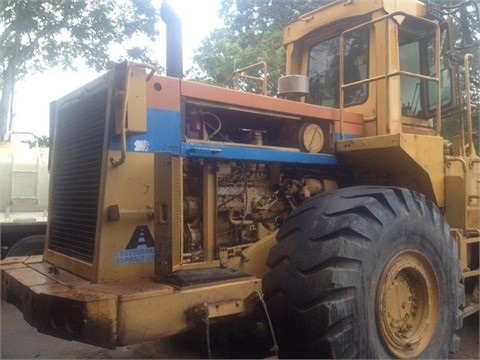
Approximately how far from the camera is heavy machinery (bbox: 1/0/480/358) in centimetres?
301

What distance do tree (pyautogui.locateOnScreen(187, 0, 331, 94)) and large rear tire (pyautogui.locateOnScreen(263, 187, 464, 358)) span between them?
9.27 metres

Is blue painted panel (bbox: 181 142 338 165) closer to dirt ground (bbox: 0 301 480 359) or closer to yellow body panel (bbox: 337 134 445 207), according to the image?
yellow body panel (bbox: 337 134 445 207)

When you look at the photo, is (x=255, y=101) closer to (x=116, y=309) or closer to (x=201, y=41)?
(x=116, y=309)

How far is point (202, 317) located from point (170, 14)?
3.17 meters

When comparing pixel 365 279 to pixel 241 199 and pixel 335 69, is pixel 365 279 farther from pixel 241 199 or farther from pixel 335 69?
pixel 335 69

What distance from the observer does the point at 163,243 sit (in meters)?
3.01

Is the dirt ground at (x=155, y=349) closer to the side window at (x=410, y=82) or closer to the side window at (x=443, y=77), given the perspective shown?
the side window at (x=410, y=82)

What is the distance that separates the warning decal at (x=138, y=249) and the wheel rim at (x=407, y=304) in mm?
1690

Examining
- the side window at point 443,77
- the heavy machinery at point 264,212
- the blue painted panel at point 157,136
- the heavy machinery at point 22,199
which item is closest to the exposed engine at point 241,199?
the heavy machinery at point 264,212

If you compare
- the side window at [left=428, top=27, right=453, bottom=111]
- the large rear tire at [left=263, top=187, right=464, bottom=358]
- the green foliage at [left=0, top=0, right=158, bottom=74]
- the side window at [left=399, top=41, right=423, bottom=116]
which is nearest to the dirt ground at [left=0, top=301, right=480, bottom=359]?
the large rear tire at [left=263, top=187, right=464, bottom=358]

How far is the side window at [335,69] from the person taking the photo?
468cm

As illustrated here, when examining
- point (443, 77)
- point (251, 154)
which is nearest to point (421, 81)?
point (443, 77)

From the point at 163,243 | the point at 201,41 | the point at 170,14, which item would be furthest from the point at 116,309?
the point at 201,41

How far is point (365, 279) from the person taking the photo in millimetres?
3230
